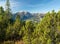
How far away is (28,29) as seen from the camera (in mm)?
20391

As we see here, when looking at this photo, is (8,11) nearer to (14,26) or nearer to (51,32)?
(14,26)

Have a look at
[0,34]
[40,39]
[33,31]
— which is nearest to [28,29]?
[33,31]

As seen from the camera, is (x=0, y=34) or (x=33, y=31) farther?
(x=0, y=34)

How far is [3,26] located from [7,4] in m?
28.6

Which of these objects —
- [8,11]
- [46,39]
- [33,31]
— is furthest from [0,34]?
[8,11]

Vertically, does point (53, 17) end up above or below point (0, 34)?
above

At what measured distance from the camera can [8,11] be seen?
6506 centimetres

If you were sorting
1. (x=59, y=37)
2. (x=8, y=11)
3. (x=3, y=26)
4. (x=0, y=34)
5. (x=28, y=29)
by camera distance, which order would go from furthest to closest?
(x=8, y=11), (x=3, y=26), (x=0, y=34), (x=28, y=29), (x=59, y=37)

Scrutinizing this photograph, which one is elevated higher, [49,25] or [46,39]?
[49,25]

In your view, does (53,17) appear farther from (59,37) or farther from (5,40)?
(5,40)

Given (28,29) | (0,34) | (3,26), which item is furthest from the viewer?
(3,26)

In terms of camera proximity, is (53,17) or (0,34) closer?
Answer: (53,17)

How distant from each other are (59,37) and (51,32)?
0.89 meters

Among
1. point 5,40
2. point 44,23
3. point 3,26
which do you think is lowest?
point 5,40
